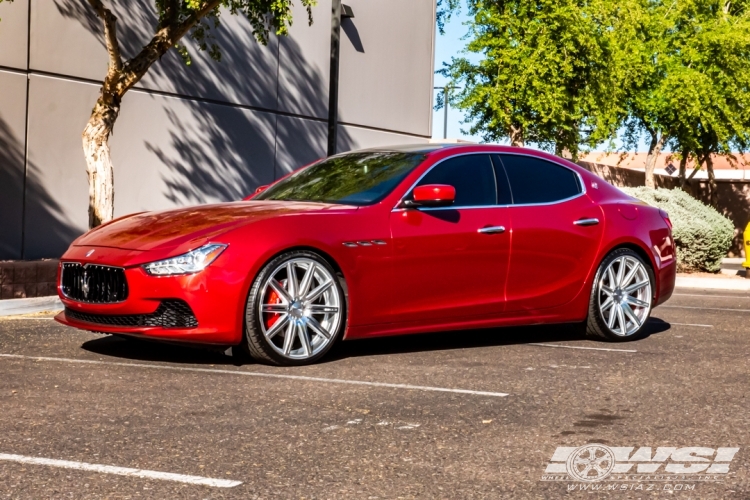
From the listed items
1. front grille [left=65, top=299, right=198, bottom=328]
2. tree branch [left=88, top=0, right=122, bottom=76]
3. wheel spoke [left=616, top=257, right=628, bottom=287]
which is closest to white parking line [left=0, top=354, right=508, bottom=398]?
front grille [left=65, top=299, right=198, bottom=328]

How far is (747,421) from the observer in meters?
5.75

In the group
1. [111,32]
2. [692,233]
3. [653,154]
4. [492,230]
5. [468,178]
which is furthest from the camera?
[653,154]

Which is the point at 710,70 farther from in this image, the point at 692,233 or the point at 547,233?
the point at 547,233

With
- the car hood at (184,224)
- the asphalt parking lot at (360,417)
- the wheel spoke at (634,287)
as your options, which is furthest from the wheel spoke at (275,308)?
the wheel spoke at (634,287)

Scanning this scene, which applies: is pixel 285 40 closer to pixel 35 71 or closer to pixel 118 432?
pixel 35 71

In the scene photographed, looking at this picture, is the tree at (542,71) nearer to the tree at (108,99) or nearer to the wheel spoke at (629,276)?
the tree at (108,99)

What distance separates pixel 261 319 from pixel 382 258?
1056 millimetres

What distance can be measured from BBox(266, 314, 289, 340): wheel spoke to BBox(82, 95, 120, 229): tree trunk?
16.5ft

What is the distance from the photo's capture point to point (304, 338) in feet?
→ 23.9

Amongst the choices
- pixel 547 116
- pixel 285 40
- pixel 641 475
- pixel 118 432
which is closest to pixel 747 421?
pixel 641 475

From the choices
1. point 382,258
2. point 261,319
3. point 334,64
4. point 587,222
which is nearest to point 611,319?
point 587,222

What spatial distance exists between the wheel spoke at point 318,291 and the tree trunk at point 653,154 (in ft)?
86.3

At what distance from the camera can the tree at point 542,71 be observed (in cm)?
2481

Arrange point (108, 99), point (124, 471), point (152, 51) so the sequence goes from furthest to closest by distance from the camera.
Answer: point (152, 51) → point (108, 99) → point (124, 471)
